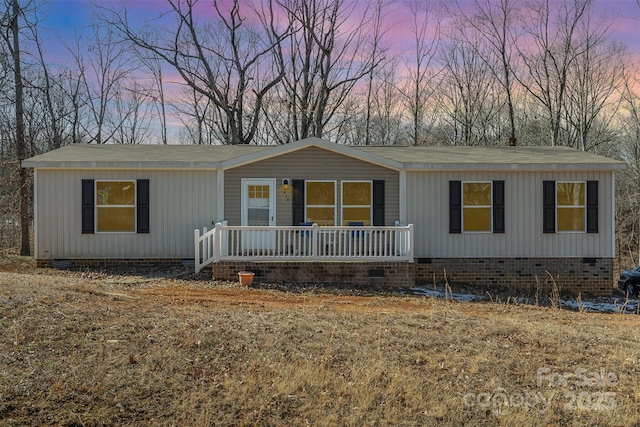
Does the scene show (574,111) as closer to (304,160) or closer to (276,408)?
(304,160)

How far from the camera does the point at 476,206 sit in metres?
12.7

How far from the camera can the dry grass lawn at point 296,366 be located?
4469 millimetres

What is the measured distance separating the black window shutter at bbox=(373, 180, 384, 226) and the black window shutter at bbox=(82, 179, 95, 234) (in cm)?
679

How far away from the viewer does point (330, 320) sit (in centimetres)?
750

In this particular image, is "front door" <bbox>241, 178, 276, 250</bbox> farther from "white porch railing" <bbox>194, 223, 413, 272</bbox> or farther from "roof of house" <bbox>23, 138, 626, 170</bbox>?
"white porch railing" <bbox>194, 223, 413, 272</bbox>

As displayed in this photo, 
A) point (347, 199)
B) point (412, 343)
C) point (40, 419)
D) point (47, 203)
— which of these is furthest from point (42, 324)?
point (347, 199)

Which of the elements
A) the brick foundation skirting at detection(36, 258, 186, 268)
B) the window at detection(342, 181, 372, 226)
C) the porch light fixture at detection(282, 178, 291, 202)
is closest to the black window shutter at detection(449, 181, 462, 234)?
the window at detection(342, 181, 372, 226)

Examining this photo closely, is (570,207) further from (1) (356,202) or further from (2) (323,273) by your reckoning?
(2) (323,273)

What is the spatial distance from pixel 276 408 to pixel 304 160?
343 inches

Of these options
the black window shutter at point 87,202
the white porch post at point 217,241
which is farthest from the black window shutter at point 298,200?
the black window shutter at point 87,202

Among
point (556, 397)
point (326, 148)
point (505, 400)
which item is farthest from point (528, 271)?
point (505, 400)

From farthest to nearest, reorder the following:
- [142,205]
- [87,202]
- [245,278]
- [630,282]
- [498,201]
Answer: [630,282] → [498,201] → [142,205] → [87,202] → [245,278]

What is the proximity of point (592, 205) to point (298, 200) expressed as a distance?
712 centimetres

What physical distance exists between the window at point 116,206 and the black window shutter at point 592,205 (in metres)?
11.0
